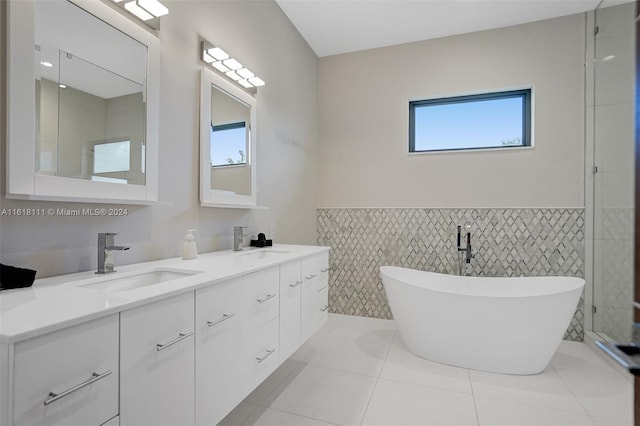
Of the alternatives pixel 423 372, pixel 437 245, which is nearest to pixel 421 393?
pixel 423 372

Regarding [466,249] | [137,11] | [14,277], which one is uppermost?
[137,11]

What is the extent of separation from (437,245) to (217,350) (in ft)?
9.15

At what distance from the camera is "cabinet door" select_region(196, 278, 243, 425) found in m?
1.22

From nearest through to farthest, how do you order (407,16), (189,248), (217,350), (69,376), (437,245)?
(69,376)
(217,350)
(189,248)
(407,16)
(437,245)

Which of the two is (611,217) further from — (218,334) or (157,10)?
(157,10)

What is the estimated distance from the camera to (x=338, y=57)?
3951 mm

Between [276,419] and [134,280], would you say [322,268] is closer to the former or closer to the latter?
[276,419]

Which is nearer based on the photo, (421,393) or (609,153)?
(421,393)

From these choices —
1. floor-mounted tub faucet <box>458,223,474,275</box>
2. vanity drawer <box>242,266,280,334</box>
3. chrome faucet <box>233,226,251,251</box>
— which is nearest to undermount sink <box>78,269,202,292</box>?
vanity drawer <box>242,266,280,334</box>

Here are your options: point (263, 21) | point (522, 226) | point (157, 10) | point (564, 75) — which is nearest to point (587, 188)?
point (522, 226)

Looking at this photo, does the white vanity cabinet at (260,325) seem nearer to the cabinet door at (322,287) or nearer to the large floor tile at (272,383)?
the large floor tile at (272,383)

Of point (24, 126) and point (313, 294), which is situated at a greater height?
point (24, 126)

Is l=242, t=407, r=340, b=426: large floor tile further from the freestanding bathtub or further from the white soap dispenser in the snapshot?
the freestanding bathtub

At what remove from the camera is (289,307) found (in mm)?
1985
